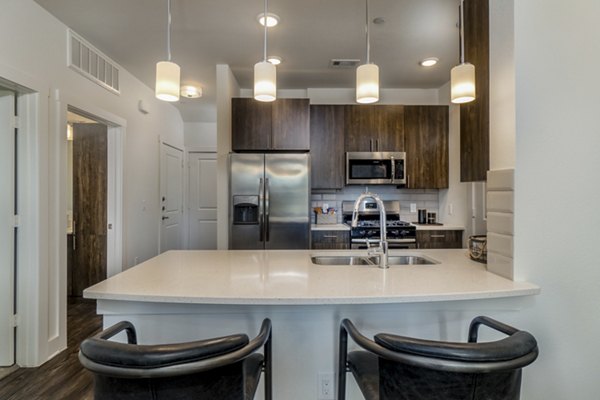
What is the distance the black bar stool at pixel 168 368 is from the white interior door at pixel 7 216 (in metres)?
2.08

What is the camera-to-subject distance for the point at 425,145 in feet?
12.8

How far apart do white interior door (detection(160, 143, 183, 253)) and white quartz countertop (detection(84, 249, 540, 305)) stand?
10.1 ft

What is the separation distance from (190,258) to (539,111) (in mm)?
2063

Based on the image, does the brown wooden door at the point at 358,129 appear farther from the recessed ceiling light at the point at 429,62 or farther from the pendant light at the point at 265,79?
the pendant light at the point at 265,79

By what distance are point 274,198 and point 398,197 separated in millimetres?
1803

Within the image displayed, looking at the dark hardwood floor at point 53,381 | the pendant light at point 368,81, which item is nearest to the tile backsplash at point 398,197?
the pendant light at point 368,81

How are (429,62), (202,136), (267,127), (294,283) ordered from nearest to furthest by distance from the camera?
(294,283)
(429,62)
(267,127)
(202,136)

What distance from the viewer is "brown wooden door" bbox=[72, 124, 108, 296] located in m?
3.59

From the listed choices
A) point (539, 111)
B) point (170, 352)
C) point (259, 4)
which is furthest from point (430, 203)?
point (170, 352)

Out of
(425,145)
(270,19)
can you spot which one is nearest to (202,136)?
(270,19)

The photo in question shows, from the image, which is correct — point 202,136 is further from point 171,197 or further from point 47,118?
point 47,118

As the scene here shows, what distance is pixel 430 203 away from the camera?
423 cm

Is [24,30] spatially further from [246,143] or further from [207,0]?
[246,143]

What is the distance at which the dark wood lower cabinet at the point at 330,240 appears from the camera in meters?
3.56
